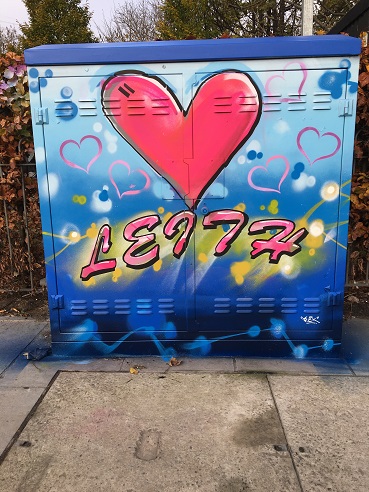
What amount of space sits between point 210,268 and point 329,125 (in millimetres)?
1310

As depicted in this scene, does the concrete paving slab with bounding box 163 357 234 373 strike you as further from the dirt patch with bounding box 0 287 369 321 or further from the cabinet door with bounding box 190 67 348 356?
the dirt patch with bounding box 0 287 369 321

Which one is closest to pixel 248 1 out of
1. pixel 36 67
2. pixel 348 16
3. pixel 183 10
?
pixel 183 10

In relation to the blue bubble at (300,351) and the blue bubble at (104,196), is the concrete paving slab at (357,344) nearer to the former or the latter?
the blue bubble at (300,351)

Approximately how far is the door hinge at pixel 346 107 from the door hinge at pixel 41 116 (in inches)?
80.0

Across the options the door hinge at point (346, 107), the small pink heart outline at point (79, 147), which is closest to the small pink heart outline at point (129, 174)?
the small pink heart outline at point (79, 147)

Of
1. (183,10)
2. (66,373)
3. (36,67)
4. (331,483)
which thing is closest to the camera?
(331,483)

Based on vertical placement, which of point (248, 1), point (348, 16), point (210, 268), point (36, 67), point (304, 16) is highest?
point (248, 1)

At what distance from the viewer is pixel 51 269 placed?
3283 mm

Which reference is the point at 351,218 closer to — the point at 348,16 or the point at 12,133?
the point at 12,133

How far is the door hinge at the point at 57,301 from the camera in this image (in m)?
3.31

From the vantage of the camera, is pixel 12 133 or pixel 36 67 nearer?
pixel 36 67

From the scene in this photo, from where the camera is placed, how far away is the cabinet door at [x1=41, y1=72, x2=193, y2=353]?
3014 millimetres

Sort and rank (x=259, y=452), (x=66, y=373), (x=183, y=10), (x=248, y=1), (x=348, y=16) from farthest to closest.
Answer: (x=183, y=10)
(x=248, y=1)
(x=348, y=16)
(x=66, y=373)
(x=259, y=452)

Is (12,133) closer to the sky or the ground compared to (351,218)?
closer to the sky
